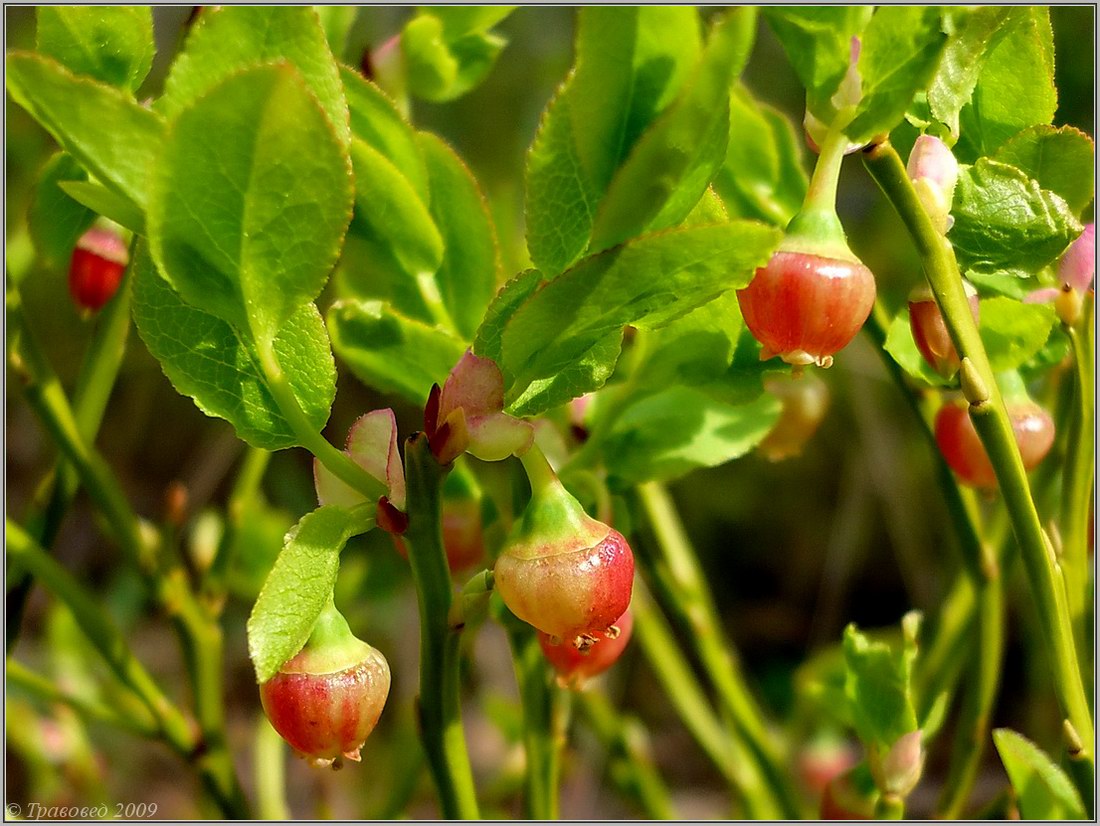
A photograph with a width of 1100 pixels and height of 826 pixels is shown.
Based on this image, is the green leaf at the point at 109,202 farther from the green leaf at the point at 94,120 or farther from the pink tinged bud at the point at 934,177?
the pink tinged bud at the point at 934,177

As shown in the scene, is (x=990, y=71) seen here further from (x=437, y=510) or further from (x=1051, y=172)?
(x=437, y=510)

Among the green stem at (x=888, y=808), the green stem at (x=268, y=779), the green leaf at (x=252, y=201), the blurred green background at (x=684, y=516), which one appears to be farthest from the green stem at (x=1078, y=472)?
the blurred green background at (x=684, y=516)

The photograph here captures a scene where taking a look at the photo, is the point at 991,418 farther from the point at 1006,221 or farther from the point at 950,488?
the point at 950,488

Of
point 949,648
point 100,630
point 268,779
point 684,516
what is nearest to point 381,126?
point 100,630

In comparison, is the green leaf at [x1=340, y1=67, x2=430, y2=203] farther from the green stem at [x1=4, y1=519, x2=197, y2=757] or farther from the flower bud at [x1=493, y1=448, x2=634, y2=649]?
the green stem at [x1=4, y1=519, x2=197, y2=757]

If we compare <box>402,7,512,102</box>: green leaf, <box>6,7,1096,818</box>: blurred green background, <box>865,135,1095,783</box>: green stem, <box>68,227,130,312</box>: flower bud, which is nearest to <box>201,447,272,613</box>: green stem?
<box>68,227,130,312</box>: flower bud

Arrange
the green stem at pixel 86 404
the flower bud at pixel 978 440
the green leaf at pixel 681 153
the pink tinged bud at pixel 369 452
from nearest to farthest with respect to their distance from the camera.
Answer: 1. the green leaf at pixel 681 153
2. the pink tinged bud at pixel 369 452
3. the flower bud at pixel 978 440
4. the green stem at pixel 86 404
